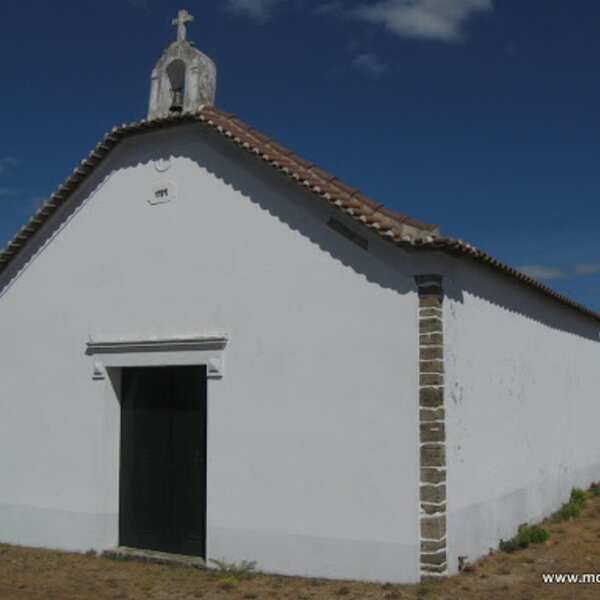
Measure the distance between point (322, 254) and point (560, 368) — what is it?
6.12m

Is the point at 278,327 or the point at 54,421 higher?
the point at 278,327

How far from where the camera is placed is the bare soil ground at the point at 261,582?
7.57m

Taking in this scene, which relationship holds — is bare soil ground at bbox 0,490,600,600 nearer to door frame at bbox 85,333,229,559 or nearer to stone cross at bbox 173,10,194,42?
door frame at bbox 85,333,229,559

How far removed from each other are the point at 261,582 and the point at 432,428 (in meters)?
2.39

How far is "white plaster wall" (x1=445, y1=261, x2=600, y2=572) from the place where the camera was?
326 inches

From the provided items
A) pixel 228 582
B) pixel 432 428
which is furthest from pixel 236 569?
pixel 432 428

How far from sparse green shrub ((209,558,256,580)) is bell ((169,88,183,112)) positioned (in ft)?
18.8

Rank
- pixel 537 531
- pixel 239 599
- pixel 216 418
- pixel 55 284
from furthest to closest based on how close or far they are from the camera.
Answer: pixel 55 284
pixel 537 531
pixel 216 418
pixel 239 599

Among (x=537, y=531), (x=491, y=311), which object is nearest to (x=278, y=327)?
(x=491, y=311)

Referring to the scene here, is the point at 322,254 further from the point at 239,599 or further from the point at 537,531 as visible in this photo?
the point at 537,531

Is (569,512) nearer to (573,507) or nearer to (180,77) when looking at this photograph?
(573,507)

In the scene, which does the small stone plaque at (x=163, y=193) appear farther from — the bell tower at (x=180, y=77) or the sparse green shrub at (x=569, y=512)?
the sparse green shrub at (x=569, y=512)

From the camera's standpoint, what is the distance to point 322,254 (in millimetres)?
8562

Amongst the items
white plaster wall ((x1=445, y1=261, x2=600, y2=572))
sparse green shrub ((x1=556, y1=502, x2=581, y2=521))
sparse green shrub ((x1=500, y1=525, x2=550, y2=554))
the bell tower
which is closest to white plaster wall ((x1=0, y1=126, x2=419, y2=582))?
white plaster wall ((x1=445, y1=261, x2=600, y2=572))
